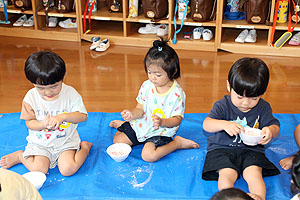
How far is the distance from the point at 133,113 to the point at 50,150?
1.31 feet

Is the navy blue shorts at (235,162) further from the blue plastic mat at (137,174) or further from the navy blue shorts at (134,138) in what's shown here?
the navy blue shorts at (134,138)

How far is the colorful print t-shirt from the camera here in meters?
1.81

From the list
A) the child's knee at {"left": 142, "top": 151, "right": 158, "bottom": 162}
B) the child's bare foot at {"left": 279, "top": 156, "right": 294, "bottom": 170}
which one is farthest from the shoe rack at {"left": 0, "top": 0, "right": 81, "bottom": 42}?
the child's bare foot at {"left": 279, "top": 156, "right": 294, "bottom": 170}

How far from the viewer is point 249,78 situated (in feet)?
5.01

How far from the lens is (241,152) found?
1.69m

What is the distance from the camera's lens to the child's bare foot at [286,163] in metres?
1.75

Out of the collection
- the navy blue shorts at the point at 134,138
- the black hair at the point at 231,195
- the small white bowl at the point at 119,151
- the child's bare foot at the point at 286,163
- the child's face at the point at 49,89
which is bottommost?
the child's bare foot at the point at 286,163

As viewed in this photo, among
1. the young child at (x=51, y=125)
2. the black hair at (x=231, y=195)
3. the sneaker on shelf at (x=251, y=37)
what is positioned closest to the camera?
the black hair at (x=231, y=195)

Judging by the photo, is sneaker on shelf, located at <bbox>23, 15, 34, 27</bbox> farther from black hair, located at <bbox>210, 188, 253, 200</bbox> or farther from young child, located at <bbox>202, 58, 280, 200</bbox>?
black hair, located at <bbox>210, 188, 253, 200</bbox>

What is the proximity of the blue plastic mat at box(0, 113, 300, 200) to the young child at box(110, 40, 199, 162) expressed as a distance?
0.17ft

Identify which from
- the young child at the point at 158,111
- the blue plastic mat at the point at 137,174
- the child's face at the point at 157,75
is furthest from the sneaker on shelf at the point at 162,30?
the child's face at the point at 157,75

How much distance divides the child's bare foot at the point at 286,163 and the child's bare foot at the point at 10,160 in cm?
116

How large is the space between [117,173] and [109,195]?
0.50ft

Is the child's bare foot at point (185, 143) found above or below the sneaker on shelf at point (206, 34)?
below
